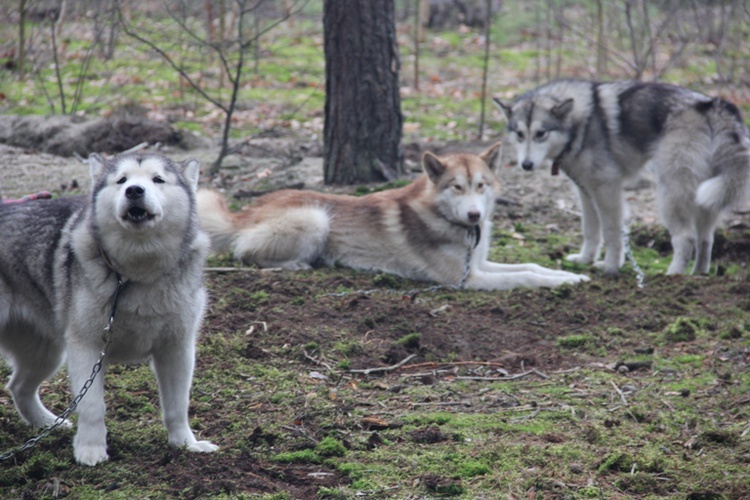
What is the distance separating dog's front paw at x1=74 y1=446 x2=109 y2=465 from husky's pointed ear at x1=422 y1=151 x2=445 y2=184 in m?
4.13

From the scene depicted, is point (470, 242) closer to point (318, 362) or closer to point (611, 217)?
point (611, 217)

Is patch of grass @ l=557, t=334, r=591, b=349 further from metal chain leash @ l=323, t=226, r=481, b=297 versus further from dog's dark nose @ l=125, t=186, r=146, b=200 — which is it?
dog's dark nose @ l=125, t=186, r=146, b=200

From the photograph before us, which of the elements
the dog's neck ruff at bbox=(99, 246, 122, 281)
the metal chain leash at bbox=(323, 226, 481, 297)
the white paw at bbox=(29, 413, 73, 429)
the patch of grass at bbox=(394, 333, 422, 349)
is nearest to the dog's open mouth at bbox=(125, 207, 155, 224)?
the dog's neck ruff at bbox=(99, 246, 122, 281)

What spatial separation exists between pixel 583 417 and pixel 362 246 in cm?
326

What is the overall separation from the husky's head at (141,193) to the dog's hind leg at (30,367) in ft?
2.66

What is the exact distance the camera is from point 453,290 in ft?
22.9

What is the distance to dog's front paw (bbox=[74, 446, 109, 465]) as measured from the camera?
3555 millimetres

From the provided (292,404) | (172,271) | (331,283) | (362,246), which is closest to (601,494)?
(292,404)

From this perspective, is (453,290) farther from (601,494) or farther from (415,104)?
(415,104)

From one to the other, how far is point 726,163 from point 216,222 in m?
4.32

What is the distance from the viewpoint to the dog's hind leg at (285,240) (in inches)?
279

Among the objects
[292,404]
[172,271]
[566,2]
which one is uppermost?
[566,2]

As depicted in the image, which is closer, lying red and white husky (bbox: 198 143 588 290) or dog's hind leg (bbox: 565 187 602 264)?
lying red and white husky (bbox: 198 143 588 290)

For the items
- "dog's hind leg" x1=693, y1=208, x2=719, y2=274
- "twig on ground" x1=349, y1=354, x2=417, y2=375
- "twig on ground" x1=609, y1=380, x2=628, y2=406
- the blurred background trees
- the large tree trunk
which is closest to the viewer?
"twig on ground" x1=609, y1=380, x2=628, y2=406
